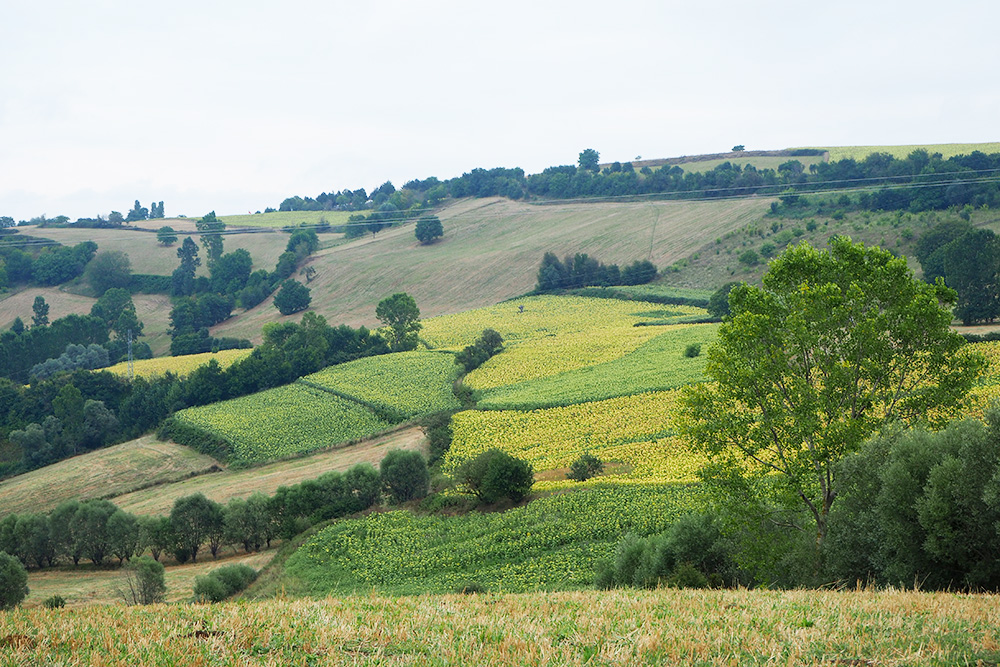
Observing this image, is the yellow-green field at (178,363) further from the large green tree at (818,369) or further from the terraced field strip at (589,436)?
the large green tree at (818,369)

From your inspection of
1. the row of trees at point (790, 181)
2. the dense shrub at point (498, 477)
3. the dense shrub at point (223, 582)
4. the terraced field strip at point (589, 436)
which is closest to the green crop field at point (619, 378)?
the terraced field strip at point (589, 436)

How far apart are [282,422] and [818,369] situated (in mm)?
59949

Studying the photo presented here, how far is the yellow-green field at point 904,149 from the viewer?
14524 cm

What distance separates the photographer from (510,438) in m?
61.0

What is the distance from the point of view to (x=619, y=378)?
70562mm

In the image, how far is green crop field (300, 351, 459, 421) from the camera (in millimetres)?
75312

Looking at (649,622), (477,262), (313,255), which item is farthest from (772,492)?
(313,255)

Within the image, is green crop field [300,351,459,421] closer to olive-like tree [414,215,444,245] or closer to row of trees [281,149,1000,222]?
olive-like tree [414,215,444,245]

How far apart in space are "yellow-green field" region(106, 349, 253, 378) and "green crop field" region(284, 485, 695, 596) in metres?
59.5

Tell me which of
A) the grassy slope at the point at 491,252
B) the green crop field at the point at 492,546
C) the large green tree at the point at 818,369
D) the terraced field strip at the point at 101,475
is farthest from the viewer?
the grassy slope at the point at 491,252

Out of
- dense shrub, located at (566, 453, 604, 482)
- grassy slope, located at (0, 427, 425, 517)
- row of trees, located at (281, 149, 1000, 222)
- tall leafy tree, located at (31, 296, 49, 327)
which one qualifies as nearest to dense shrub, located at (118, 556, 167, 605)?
grassy slope, located at (0, 427, 425, 517)

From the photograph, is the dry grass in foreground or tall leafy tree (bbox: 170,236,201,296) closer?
the dry grass in foreground

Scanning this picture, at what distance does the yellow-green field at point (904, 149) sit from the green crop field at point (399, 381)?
101m

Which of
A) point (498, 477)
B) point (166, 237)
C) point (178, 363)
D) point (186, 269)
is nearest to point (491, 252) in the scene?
point (178, 363)
